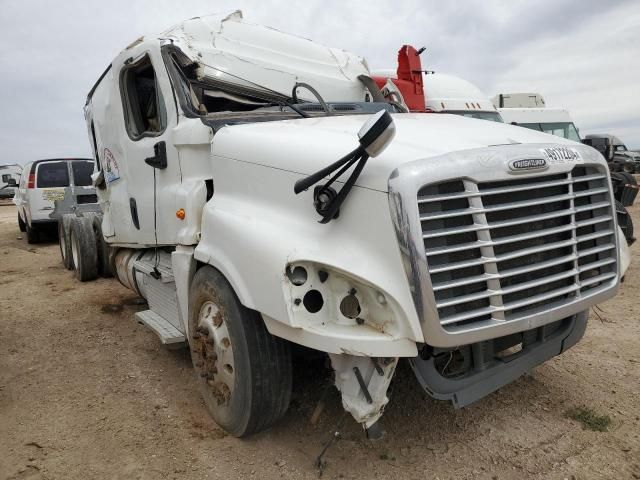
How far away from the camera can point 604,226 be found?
9.12 ft

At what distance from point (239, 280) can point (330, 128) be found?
3.39ft

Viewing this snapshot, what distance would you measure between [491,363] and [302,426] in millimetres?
1211

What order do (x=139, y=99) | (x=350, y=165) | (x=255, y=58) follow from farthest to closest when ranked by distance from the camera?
1. (x=139, y=99)
2. (x=255, y=58)
3. (x=350, y=165)

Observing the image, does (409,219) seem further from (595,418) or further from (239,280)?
(595,418)

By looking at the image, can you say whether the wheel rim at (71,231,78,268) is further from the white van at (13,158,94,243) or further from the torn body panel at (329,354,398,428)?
the torn body panel at (329,354,398,428)

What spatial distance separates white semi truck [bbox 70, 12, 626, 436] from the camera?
2174 millimetres

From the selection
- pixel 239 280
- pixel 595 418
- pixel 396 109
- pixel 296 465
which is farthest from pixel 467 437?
pixel 396 109

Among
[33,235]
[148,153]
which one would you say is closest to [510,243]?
[148,153]

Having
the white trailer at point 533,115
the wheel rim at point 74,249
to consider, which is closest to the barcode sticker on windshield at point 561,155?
the wheel rim at point 74,249

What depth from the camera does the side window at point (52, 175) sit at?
11336 millimetres

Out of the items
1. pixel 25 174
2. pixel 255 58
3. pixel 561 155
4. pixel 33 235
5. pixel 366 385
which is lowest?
pixel 366 385

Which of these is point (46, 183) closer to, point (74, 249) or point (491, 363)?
point (74, 249)

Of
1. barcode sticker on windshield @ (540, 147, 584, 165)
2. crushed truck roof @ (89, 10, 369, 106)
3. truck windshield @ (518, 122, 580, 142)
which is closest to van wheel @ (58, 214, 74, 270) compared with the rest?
crushed truck roof @ (89, 10, 369, 106)

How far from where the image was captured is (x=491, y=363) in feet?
9.02
